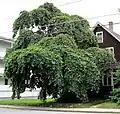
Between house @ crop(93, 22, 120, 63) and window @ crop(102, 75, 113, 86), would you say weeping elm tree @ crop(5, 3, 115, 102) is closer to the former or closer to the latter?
window @ crop(102, 75, 113, 86)

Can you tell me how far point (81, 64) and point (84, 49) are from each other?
181 inches

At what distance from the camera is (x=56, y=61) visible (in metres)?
25.2

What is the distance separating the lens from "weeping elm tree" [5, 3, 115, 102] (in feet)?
82.3

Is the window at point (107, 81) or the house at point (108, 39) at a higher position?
the house at point (108, 39)

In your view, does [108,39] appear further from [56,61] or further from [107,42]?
[56,61]

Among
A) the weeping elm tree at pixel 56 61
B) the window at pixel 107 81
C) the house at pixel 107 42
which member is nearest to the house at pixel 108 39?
the house at pixel 107 42

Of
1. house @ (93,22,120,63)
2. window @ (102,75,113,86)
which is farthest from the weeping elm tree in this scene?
house @ (93,22,120,63)

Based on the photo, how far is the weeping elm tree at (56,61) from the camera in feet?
82.3

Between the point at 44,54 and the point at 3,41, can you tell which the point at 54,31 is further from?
the point at 3,41

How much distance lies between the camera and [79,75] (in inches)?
1021

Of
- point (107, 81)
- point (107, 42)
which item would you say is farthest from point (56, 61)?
point (107, 42)

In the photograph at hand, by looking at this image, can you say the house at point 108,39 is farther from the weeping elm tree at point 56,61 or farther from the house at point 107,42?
the weeping elm tree at point 56,61

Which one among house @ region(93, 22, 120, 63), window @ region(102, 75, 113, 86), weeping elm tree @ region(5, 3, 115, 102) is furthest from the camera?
house @ region(93, 22, 120, 63)

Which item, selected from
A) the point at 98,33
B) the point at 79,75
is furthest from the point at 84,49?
the point at 98,33
